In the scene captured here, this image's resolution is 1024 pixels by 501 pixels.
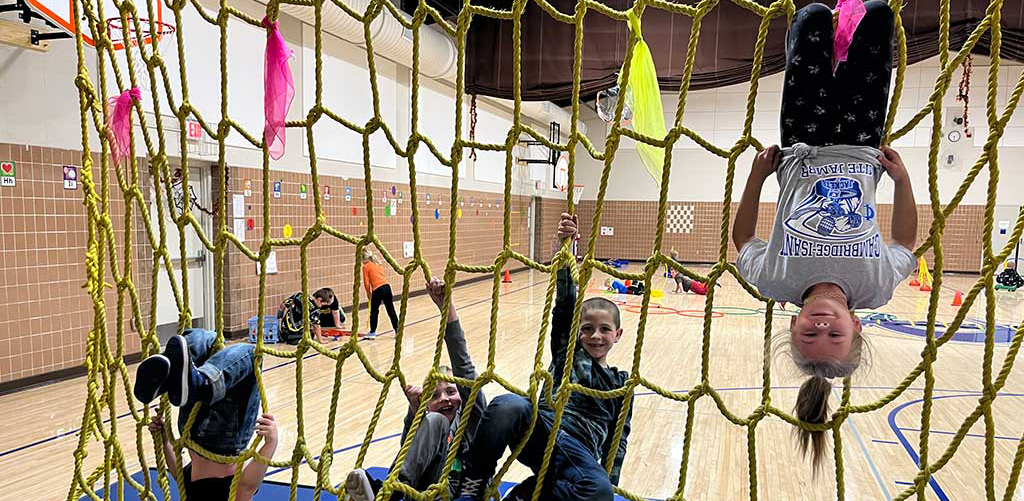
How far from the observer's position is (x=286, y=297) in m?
5.63

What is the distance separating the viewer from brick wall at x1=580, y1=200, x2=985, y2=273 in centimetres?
1054

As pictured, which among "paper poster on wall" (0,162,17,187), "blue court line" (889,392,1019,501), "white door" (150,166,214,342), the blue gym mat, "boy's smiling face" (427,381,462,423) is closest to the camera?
"boy's smiling face" (427,381,462,423)

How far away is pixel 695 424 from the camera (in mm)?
3283

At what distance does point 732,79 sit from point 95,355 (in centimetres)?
390

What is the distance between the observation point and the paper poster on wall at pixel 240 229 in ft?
16.6

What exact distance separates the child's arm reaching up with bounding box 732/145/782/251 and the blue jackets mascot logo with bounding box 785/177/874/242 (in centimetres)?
10

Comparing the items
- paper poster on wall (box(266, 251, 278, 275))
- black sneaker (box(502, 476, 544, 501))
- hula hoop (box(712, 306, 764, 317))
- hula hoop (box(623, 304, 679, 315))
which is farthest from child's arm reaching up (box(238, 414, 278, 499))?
hula hoop (box(712, 306, 764, 317))

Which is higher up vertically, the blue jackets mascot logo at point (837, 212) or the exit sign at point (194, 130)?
the exit sign at point (194, 130)

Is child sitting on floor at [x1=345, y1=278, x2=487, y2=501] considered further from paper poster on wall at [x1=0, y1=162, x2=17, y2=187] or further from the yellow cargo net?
paper poster on wall at [x1=0, y1=162, x2=17, y2=187]

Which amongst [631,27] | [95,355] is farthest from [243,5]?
[631,27]

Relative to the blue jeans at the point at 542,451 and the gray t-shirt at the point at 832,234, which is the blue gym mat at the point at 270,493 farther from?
the gray t-shirt at the point at 832,234

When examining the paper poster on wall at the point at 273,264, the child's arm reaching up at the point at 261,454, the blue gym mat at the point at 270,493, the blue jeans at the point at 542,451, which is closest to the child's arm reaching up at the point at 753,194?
the blue jeans at the point at 542,451

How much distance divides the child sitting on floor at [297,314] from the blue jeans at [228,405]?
3.22m

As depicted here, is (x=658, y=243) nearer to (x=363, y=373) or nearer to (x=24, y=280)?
(x=363, y=373)
